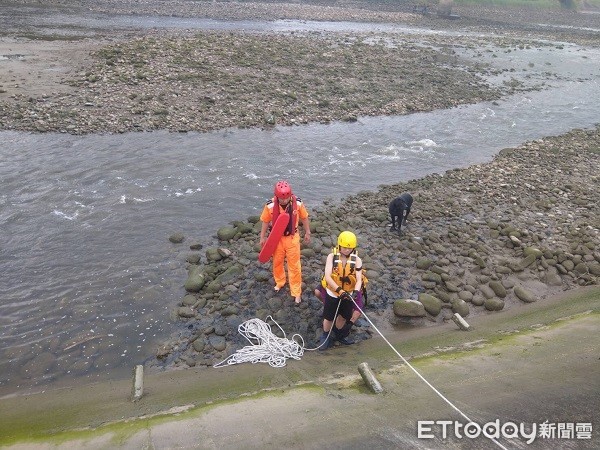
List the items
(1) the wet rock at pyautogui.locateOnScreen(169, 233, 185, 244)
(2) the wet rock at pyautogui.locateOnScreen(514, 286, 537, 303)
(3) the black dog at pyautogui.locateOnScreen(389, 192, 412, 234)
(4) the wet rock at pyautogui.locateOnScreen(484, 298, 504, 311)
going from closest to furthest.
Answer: (4) the wet rock at pyautogui.locateOnScreen(484, 298, 504, 311) → (2) the wet rock at pyautogui.locateOnScreen(514, 286, 537, 303) → (1) the wet rock at pyautogui.locateOnScreen(169, 233, 185, 244) → (3) the black dog at pyautogui.locateOnScreen(389, 192, 412, 234)

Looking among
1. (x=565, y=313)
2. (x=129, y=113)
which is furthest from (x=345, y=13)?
(x=565, y=313)

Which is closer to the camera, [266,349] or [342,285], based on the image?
[342,285]

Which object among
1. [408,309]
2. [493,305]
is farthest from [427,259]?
[408,309]

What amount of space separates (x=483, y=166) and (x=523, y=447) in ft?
47.9

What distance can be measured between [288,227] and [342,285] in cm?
180

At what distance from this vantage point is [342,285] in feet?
25.5

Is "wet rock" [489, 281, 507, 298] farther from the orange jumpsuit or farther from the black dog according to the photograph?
the orange jumpsuit

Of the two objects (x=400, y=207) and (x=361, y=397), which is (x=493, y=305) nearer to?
(x=400, y=207)

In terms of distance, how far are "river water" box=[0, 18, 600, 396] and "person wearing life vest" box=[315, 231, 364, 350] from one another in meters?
3.54

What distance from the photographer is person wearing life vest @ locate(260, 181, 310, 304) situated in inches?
338

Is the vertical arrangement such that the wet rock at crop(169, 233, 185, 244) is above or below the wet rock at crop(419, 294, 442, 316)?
above

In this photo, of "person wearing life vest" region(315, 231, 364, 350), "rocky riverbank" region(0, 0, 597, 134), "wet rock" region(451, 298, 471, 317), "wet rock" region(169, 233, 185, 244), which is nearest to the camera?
"person wearing life vest" region(315, 231, 364, 350)

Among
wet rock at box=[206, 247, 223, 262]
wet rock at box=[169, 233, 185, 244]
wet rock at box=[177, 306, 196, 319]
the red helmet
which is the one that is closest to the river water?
wet rock at box=[169, 233, 185, 244]

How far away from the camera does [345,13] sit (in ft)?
236
